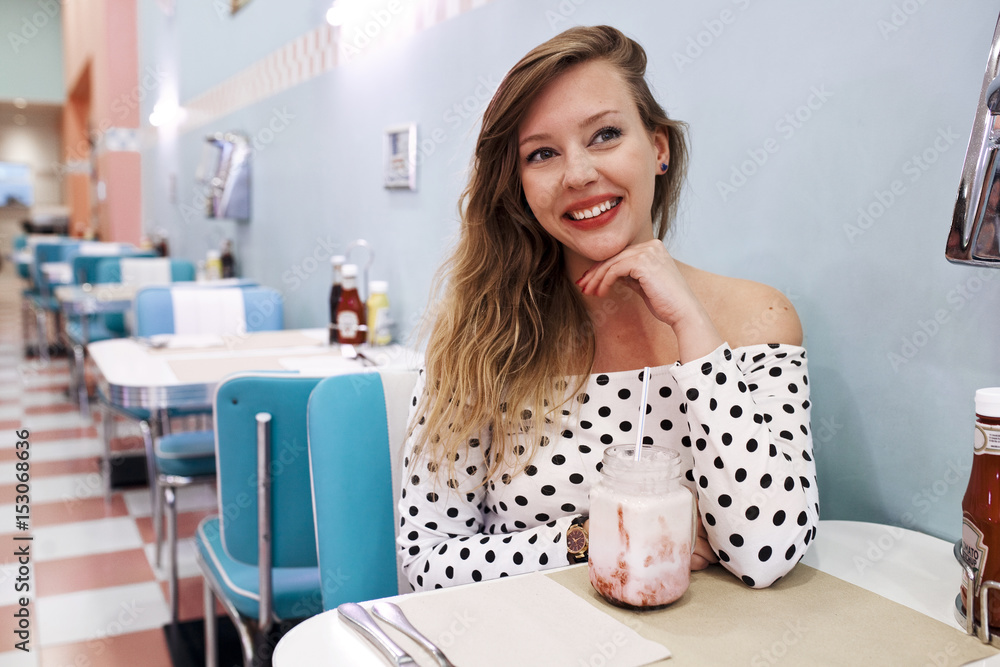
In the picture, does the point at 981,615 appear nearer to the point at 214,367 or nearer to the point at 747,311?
the point at 747,311

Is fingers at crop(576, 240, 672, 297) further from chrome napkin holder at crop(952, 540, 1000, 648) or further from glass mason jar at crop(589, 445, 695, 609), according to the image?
chrome napkin holder at crop(952, 540, 1000, 648)

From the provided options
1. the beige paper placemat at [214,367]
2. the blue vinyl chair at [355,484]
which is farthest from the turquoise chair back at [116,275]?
the blue vinyl chair at [355,484]

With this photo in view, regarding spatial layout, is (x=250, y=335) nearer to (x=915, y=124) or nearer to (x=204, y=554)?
(x=204, y=554)

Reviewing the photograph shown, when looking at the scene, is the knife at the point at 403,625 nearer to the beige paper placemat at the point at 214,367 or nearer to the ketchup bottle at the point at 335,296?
the beige paper placemat at the point at 214,367

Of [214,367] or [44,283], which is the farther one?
[44,283]

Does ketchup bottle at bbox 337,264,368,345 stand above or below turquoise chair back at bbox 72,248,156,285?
below

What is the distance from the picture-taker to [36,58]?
12734 mm

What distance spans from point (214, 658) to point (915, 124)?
1793 mm

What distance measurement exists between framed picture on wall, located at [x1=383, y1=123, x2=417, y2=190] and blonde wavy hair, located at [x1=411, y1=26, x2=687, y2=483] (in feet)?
4.48

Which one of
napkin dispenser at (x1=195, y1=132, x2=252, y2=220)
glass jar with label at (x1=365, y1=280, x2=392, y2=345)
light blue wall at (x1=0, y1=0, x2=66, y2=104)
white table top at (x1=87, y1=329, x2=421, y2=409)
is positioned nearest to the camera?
white table top at (x1=87, y1=329, x2=421, y2=409)

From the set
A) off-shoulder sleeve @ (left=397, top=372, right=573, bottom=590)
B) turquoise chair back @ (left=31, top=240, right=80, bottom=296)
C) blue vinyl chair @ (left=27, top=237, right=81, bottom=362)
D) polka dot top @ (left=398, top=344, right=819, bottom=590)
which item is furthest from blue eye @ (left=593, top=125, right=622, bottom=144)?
turquoise chair back @ (left=31, top=240, right=80, bottom=296)

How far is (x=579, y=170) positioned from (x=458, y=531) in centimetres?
56

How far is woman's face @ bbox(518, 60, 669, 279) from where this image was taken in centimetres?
118

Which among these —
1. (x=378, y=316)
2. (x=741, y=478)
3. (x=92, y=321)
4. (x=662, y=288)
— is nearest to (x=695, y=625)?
(x=741, y=478)
